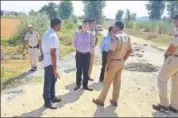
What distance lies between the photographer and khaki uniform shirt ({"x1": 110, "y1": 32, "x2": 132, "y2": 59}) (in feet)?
25.2

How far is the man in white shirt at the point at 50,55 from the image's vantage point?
739cm

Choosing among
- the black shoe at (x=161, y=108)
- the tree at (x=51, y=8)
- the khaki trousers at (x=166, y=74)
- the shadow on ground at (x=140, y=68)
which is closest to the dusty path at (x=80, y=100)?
the black shoe at (x=161, y=108)

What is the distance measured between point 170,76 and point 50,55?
107 inches

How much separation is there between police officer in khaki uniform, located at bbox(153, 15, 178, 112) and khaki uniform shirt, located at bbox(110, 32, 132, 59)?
0.94 metres

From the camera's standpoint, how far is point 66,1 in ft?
264

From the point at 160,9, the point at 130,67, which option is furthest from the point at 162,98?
the point at 160,9

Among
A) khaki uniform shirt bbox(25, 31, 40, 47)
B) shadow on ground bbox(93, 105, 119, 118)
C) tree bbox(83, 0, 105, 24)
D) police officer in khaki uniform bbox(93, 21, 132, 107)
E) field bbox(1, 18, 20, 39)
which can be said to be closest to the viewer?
shadow on ground bbox(93, 105, 119, 118)

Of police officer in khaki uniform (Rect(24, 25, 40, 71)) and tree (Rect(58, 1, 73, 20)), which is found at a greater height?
tree (Rect(58, 1, 73, 20))

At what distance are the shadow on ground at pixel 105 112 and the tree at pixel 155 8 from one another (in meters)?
71.4

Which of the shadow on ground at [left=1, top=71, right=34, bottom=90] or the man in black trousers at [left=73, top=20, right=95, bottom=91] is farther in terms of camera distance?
the shadow on ground at [left=1, top=71, right=34, bottom=90]

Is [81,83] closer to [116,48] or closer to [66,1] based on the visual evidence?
[116,48]

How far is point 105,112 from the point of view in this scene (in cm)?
777

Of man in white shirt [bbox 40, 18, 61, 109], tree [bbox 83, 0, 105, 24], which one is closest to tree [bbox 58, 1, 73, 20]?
tree [bbox 83, 0, 105, 24]

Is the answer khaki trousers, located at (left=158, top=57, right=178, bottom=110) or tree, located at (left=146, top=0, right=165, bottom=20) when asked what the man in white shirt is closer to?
khaki trousers, located at (left=158, top=57, right=178, bottom=110)
